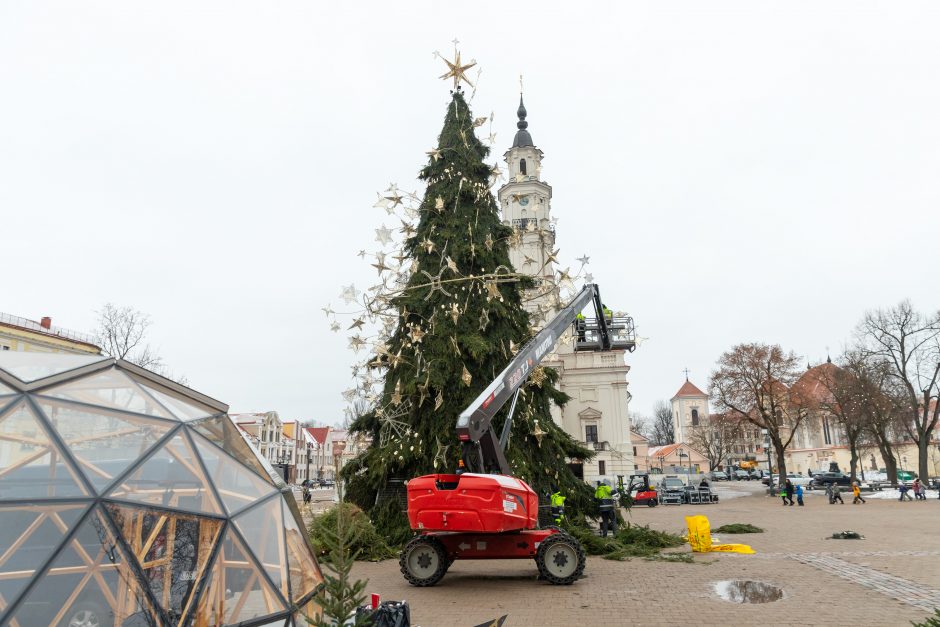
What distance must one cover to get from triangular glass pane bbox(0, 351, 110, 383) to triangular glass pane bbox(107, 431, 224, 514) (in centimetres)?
111

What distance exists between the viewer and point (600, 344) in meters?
13.7

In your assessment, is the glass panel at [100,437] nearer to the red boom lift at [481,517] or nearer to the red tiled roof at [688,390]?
the red boom lift at [481,517]

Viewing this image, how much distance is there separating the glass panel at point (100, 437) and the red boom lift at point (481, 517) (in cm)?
515

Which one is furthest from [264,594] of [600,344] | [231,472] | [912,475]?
[912,475]

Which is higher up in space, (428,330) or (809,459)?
(428,330)

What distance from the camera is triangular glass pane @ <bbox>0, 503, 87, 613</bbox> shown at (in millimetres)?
3391

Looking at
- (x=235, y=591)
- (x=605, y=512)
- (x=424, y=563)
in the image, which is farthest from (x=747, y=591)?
(x=235, y=591)

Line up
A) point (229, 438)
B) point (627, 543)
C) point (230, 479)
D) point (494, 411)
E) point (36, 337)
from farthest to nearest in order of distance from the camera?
point (36, 337) < point (627, 543) < point (494, 411) < point (229, 438) < point (230, 479)

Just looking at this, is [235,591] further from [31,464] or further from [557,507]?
[557,507]

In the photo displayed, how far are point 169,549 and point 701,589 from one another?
7.73m

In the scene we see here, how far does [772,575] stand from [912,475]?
56766mm

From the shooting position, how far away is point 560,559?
9.38m

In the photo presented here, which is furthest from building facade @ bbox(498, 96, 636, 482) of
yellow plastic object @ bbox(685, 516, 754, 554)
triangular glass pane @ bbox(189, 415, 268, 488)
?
triangular glass pane @ bbox(189, 415, 268, 488)

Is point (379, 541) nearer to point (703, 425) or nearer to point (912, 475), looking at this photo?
point (912, 475)
